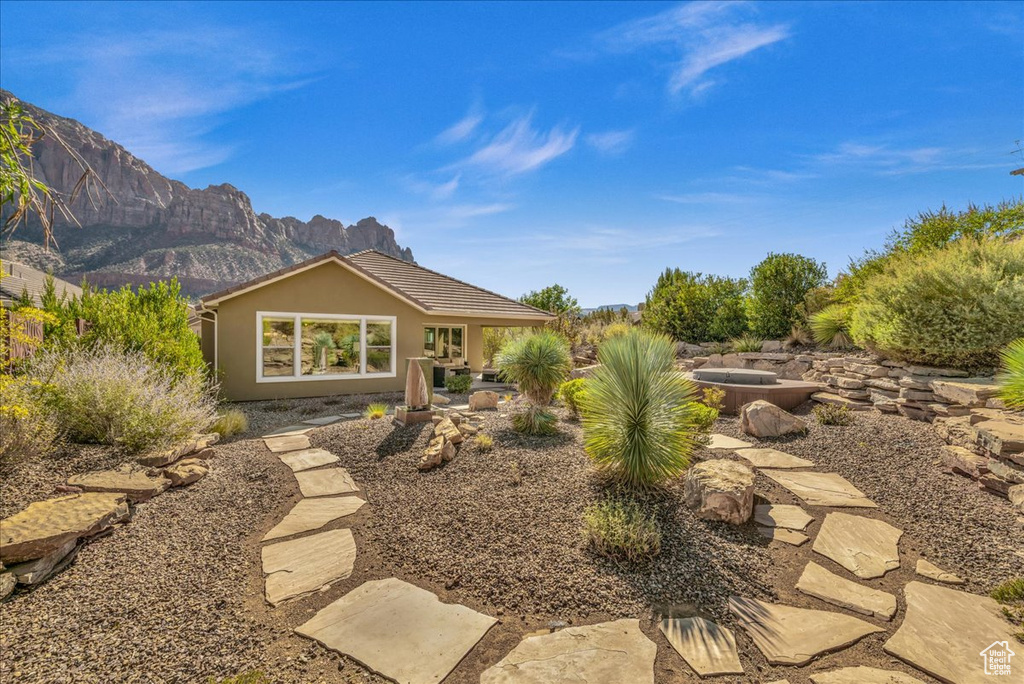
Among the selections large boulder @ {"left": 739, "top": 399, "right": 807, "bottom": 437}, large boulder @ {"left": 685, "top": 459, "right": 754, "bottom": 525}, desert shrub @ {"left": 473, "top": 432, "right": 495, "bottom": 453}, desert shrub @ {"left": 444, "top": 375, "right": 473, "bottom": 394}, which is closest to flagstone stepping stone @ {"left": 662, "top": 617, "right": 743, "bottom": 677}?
large boulder @ {"left": 685, "top": 459, "right": 754, "bottom": 525}

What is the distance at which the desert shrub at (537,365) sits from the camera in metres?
7.27

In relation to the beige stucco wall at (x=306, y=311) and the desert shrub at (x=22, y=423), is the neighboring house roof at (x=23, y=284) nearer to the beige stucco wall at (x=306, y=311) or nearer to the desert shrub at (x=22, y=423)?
the beige stucco wall at (x=306, y=311)

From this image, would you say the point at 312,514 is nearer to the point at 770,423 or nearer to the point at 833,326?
the point at 770,423

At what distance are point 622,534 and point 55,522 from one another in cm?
476

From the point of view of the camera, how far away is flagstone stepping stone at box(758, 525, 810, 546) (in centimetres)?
373

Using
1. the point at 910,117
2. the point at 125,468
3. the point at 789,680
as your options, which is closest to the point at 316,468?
the point at 125,468

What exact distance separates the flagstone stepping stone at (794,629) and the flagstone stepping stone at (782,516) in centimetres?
125

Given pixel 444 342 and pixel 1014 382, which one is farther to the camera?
pixel 444 342

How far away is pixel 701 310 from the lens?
15430mm

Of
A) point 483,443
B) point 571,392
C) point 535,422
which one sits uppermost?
point 571,392

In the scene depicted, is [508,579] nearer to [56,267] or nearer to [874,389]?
[874,389]

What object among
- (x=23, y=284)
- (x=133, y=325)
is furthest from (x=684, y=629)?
(x=23, y=284)

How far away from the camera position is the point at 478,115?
10.7 metres

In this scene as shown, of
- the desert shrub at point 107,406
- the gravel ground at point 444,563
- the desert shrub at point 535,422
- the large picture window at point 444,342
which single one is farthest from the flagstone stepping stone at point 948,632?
the large picture window at point 444,342
